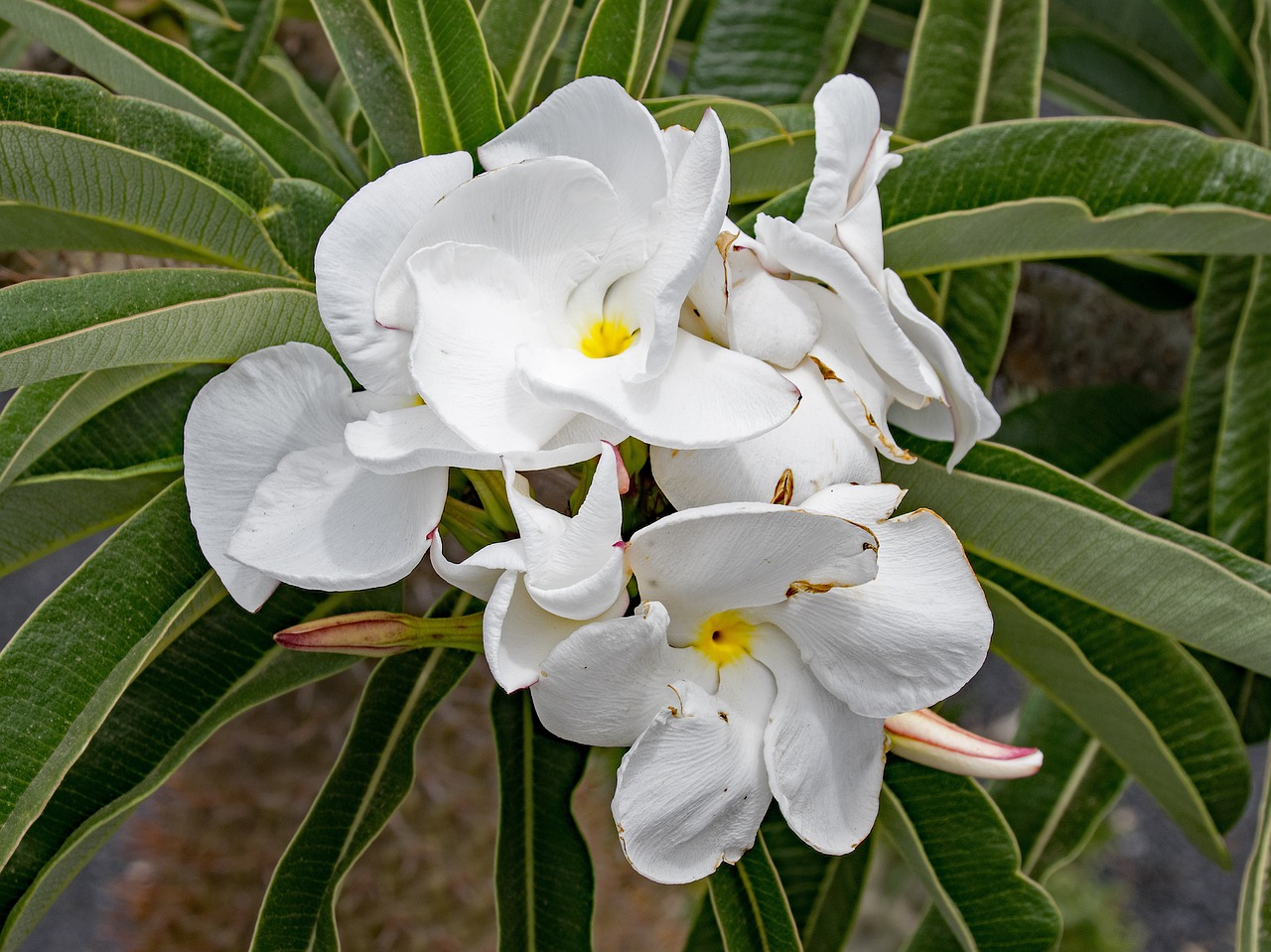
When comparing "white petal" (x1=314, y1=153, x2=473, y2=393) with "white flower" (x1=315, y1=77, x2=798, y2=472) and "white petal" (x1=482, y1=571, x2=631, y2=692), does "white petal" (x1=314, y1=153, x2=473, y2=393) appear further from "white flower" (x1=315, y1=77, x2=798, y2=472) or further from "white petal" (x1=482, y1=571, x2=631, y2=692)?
"white petal" (x1=482, y1=571, x2=631, y2=692)

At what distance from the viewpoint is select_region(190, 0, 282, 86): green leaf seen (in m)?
0.90

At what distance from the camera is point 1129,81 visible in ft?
4.12

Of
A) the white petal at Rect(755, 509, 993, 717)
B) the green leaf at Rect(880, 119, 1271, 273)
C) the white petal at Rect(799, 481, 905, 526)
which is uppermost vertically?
the green leaf at Rect(880, 119, 1271, 273)

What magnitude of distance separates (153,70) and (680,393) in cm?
48

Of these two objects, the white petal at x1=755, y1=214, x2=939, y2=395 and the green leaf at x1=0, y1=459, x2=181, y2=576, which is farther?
the green leaf at x1=0, y1=459, x2=181, y2=576

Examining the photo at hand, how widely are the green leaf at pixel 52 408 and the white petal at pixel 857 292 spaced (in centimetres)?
35

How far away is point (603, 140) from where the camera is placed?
450mm

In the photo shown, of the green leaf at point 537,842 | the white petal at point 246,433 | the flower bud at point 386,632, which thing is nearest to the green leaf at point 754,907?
the green leaf at point 537,842

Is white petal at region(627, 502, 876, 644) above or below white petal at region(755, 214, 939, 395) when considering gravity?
below

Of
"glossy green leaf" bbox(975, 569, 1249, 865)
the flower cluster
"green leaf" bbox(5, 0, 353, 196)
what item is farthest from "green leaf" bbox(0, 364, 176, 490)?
"glossy green leaf" bbox(975, 569, 1249, 865)

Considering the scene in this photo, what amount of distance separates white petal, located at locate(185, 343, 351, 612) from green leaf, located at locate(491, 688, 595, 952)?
343mm

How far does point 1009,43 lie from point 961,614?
1.88 ft

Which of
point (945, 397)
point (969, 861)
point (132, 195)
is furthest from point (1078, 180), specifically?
point (132, 195)

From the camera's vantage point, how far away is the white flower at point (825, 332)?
1.38 ft
